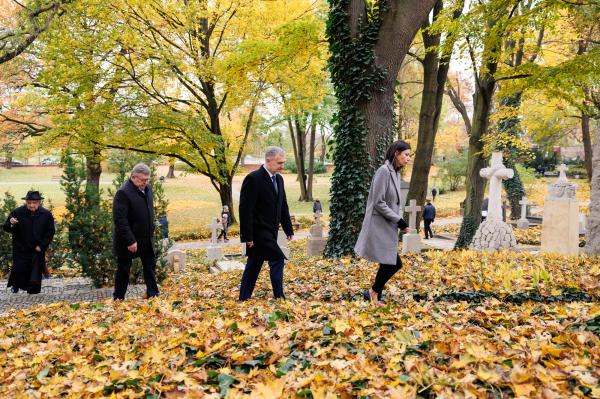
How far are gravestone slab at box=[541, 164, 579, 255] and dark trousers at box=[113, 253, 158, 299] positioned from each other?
26.2 feet

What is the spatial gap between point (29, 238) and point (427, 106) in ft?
35.9

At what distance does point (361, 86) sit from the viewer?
800 centimetres

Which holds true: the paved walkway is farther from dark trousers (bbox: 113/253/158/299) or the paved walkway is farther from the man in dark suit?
the man in dark suit

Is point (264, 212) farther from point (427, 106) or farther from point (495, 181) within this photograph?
point (427, 106)

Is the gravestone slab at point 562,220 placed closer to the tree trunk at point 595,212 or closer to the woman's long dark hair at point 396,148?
the tree trunk at point 595,212

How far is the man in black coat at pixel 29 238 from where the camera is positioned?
24.4 ft

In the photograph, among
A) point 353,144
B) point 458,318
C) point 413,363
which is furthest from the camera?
point 353,144

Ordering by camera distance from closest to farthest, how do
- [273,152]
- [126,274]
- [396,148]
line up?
[396,148] < [273,152] < [126,274]

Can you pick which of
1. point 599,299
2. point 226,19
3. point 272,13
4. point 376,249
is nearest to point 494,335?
point 376,249

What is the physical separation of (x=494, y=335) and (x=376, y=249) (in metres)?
1.75

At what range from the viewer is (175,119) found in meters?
17.2

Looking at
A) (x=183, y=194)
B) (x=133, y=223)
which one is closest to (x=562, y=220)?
(x=133, y=223)

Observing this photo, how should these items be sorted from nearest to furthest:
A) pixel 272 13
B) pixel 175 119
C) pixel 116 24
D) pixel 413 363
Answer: pixel 413 363 < pixel 116 24 < pixel 175 119 < pixel 272 13

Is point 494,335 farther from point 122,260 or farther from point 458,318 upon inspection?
point 122,260
